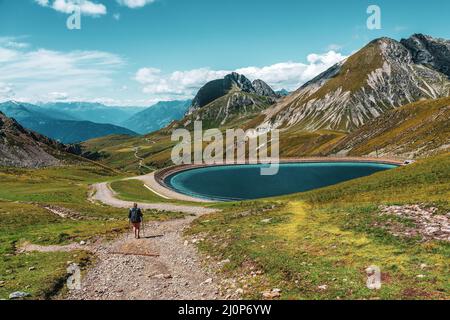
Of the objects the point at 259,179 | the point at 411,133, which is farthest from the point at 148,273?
the point at 411,133

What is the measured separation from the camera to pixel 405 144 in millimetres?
146625

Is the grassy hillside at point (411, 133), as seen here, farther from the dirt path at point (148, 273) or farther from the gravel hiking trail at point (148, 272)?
the dirt path at point (148, 273)

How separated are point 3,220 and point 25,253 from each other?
16494 mm

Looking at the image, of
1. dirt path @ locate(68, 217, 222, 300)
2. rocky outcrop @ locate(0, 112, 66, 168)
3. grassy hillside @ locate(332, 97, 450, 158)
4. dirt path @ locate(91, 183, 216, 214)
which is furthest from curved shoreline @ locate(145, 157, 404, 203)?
rocky outcrop @ locate(0, 112, 66, 168)

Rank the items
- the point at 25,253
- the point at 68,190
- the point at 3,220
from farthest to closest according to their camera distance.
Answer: the point at 68,190 < the point at 3,220 < the point at 25,253

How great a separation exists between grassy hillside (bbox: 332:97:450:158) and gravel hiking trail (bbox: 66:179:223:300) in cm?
11232

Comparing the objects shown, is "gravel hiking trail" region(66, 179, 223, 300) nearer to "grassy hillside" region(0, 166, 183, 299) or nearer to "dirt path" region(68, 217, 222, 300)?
"dirt path" region(68, 217, 222, 300)

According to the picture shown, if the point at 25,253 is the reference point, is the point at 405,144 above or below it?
above

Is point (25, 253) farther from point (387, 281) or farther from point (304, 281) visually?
point (387, 281)

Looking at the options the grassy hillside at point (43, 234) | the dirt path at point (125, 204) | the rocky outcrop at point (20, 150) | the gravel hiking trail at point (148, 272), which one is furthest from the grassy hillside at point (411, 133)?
the rocky outcrop at point (20, 150)

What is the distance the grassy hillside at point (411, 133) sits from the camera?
13075 centimetres

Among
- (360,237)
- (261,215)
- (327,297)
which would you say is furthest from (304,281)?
(261,215)

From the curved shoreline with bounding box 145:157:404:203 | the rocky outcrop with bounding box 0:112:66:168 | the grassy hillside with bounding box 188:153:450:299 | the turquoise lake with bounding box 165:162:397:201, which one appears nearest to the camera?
the grassy hillside with bounding box 188:153:450:299

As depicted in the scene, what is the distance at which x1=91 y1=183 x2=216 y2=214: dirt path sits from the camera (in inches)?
2184
